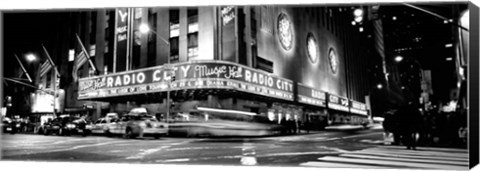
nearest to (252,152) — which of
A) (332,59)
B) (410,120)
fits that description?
(410,120)

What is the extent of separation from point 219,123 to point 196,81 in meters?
1.52

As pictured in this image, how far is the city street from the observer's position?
7.50 m

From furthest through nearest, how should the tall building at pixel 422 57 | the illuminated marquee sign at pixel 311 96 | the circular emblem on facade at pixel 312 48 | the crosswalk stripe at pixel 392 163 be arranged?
the circular emblem on facade at pixel 312 48 → the illuminated marquee sign at pixel 311 96 → the tall building at pixel 422 57 → the crosswalk stripe at pixel 392 163

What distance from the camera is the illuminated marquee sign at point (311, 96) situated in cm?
1114

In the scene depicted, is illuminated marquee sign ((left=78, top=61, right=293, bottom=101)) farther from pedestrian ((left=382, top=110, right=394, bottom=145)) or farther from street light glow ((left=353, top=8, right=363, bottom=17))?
street light glow ((left=353, top=8, right=363, bottom=17))

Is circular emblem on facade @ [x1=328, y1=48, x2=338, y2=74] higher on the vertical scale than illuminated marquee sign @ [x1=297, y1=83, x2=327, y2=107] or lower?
higher

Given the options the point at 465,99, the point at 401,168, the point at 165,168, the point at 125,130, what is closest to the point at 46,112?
the point at 125,130

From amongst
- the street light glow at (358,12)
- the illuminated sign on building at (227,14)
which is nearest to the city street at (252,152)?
the street light glow at (358,12)

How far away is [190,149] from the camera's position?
9.52 m

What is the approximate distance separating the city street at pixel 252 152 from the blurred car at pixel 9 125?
298 millimetres

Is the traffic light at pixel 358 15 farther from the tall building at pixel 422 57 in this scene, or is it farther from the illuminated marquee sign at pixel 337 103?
the illuminated marquee sign at pixel 337 103

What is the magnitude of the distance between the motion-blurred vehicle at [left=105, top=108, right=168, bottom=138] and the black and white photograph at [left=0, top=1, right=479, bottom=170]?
47 mm

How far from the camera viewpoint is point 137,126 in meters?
11.1

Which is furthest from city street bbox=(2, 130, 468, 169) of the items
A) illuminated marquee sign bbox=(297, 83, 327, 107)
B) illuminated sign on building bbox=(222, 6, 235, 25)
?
illuminated sign on building bbox=(222, 6, 235, 25)
